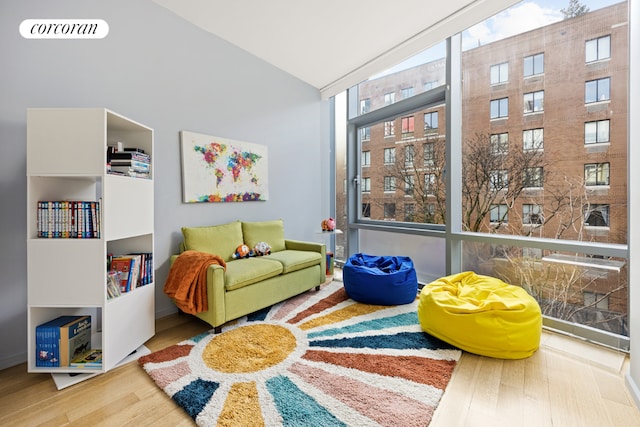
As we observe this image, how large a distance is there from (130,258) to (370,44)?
3192 millimetres

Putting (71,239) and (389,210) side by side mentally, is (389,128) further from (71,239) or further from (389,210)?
(71,239)

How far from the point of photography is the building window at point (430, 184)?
3167mm

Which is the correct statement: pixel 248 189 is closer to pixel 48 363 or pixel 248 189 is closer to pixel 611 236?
pixel 48 363

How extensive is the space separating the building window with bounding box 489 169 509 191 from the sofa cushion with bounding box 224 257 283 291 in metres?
2.23

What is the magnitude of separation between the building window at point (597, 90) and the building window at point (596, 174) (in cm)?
49

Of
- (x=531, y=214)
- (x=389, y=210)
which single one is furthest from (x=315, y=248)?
(x=531, y=214)

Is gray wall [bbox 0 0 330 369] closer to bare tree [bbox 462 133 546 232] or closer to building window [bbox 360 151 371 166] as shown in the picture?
building window [bbox 360 151 371 166]

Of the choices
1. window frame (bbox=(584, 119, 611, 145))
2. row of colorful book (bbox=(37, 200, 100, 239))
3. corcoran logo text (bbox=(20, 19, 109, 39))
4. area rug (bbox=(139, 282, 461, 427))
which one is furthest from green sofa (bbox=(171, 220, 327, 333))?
window frame (bbox=(584, 119, 611, 145))

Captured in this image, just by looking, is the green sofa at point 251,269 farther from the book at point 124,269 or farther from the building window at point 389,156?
the building window at point 389,156

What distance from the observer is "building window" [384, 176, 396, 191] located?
363 cm

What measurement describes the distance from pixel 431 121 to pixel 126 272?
3.25m

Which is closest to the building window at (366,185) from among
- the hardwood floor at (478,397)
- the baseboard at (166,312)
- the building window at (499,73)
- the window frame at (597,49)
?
the building window at (499,73)

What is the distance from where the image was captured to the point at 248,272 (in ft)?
7.77

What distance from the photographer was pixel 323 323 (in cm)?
237
